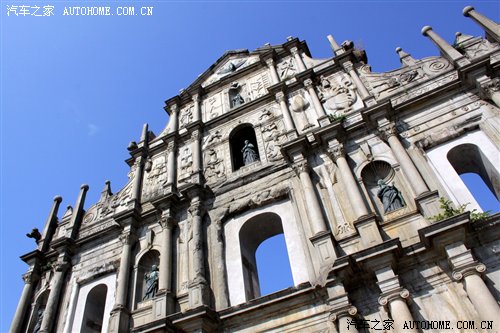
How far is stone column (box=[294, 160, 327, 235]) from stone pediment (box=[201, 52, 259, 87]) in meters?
7.02

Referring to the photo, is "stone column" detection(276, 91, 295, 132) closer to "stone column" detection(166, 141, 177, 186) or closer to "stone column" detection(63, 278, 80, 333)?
"stone column" detection(166, 141, 177, 186)

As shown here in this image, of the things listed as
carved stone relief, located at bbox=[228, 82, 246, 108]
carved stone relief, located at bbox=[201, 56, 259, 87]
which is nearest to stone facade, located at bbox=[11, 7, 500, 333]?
carved stone relief, located at bbox=[228, 82, 246, 108]

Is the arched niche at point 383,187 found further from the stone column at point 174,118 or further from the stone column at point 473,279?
the stone column at point 174,118

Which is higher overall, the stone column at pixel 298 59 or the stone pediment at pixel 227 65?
the stone pediment at pixel 227 65

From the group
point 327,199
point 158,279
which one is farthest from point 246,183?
point 158,279

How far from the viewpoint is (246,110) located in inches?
554

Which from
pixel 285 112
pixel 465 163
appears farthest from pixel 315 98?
pixel 465 163

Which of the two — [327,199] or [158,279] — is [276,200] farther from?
[158,279]

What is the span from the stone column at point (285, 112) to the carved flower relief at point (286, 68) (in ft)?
3.90

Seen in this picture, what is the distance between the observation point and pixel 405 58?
40.8ft

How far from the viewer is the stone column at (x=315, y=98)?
1202 cm

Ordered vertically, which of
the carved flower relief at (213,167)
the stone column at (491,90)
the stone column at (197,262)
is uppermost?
the carved flower relief at (213,167)

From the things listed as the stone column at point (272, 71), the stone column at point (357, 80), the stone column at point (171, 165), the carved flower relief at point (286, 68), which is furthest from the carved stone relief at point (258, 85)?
the stone column at point (171, 165)

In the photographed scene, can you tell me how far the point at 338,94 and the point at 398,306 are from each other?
7.07m
